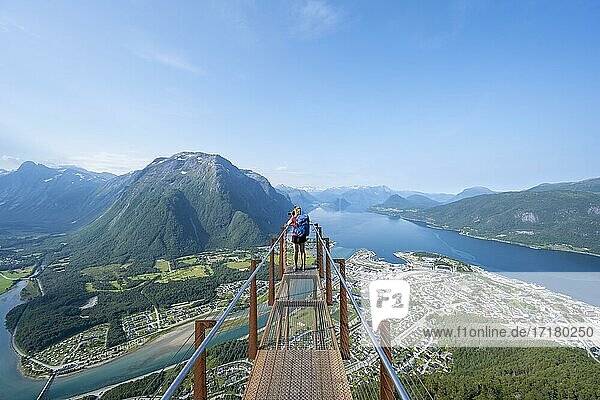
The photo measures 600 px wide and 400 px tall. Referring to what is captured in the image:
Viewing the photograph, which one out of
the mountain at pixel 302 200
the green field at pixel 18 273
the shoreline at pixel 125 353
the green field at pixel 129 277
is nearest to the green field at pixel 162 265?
the green field at pixel 129 277

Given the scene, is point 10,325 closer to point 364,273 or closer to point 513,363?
point 364,273

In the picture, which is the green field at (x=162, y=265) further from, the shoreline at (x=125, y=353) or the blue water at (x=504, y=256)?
the blue water at (x=504, y=256)

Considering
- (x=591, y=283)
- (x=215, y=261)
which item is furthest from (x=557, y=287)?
(x=215, y=261)

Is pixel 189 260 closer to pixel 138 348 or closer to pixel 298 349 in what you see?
pixel 138 348

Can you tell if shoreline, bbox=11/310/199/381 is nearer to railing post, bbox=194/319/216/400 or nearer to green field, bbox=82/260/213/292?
green field, bbox=82/260/213/292

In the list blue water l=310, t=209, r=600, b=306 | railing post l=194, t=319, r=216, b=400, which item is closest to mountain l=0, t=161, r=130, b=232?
blue water l=310, t=209, r=600, b=306
